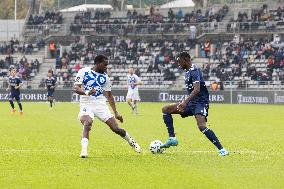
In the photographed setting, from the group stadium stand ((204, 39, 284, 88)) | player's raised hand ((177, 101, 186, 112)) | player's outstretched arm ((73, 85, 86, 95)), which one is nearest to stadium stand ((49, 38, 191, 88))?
stadium stand ((204, 39, 284, 88))

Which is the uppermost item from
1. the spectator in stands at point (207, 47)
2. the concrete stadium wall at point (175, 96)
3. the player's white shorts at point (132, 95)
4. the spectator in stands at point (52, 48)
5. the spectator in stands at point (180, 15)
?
the spectator in stands at point (180, 15)

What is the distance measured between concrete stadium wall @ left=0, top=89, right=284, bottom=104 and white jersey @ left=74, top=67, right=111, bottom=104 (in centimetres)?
4018

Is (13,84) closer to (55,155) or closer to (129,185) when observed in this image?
(55,155)

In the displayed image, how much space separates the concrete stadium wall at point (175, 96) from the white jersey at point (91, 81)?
4018cm

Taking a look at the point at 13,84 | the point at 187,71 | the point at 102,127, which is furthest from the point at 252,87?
the point at 187,71

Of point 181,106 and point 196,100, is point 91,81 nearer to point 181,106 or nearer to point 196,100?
point 181,106

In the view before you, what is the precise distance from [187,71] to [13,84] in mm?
26478

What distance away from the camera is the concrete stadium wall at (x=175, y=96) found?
5778cm

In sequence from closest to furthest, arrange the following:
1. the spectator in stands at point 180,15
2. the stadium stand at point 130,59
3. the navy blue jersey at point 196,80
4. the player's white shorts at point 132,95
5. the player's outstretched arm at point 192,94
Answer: the player's outstretched arm at point 192,94 < the navy blue jersey at point 196,80 < the player's white shorts at point 132,95 < the stadium stand at point 130,59 < the spectator in stands at point 180,15

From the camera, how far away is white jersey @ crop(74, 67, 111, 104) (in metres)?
18.1

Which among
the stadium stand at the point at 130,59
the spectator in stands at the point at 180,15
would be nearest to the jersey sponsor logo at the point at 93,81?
the stadium stand at the point at 130,59

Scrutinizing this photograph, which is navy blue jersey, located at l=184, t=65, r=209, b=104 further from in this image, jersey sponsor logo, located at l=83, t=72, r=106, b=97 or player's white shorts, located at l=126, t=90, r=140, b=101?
player's white shorts, located at l=126, t=90, r=140, b=101

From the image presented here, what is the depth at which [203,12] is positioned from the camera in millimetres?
74750

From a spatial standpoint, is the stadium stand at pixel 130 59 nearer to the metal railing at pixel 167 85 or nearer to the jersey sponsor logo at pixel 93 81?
the metal railing at pixel 167 85
